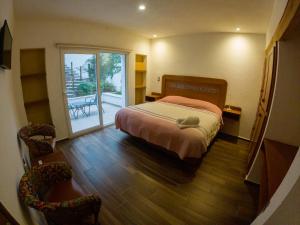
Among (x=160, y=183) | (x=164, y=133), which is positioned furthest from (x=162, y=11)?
(x=160, y=183)

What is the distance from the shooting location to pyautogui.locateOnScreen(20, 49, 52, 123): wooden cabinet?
9.44ft

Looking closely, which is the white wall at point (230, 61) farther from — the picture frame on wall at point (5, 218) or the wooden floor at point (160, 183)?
the picture frame on wall at point (5, 218)

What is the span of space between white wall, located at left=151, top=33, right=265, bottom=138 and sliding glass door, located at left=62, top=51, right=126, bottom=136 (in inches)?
69.8

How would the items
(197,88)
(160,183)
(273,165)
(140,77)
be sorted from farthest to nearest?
(140,77) < (197,88) < (160,183) < (273,165)

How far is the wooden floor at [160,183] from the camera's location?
1827mm

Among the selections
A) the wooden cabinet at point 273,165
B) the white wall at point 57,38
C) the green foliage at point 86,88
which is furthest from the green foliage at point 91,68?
the wooden cabinet at point 273,165

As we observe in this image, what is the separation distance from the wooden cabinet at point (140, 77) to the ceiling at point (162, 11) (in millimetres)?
1853

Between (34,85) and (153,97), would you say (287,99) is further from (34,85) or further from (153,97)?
(34,85)

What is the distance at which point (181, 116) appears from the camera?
10.6 feet

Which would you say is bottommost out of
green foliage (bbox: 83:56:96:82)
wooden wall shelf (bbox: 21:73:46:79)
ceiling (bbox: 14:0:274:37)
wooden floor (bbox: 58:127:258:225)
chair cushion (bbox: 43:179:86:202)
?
wooden floor (bbox: 58:127:258:225)

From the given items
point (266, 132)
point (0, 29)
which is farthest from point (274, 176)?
point (0, 29)

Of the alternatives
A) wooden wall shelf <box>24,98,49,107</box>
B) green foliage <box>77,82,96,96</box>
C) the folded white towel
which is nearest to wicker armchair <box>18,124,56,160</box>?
wooden wall shelf <box>24,98,49,107</box>

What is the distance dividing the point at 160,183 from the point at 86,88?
9.36 ft

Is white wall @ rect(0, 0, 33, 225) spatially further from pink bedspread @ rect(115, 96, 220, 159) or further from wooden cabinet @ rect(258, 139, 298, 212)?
pink bedspread @ rect(115, 96, 220, 159)
